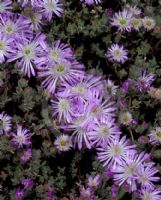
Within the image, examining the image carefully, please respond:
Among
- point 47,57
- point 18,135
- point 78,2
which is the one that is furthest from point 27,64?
point 78,2

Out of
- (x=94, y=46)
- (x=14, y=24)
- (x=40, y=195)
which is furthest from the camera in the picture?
(x=94, y=46)

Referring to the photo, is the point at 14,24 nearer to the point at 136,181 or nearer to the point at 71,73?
the point at 71,73

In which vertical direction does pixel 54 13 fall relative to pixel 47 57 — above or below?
above

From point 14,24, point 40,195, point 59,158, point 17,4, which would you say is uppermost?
point 17,4

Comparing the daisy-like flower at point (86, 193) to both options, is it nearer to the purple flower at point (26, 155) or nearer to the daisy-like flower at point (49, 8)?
the purple flower at point (26, 155)

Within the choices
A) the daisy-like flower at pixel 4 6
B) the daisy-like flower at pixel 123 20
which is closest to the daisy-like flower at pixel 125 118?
the daisy-like flower at pixel 123 20

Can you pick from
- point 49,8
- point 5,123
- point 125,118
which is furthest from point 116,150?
point 49,8

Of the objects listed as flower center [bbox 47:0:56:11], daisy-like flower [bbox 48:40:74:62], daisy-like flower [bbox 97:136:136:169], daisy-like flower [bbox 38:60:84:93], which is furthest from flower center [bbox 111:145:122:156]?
flower center [bbox 47:0:56:11]
